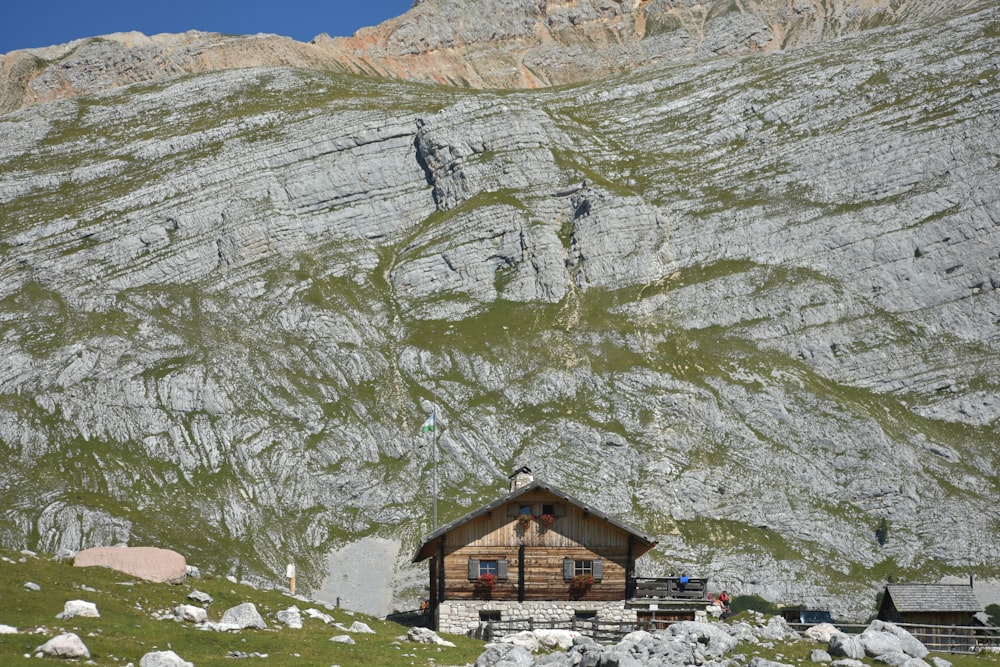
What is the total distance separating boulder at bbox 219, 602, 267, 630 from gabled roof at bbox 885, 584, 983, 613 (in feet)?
140

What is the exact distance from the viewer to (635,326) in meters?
167

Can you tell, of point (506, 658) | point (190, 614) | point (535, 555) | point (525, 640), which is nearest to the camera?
point (506, 658)

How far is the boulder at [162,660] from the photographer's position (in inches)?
1401

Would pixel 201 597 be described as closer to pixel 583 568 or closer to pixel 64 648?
pixel 64 648

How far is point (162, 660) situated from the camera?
118 ft

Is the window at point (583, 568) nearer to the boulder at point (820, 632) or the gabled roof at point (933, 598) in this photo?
the boulder at point (820, 632)

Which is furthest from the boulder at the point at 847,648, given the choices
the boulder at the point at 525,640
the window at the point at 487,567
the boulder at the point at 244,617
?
the window at the point at 487,567

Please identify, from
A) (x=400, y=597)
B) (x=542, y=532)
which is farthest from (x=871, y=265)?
(x=542, y=532)

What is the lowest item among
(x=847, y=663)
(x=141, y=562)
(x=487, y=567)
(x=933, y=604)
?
(x=847, y=663)

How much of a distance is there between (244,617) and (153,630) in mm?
4836

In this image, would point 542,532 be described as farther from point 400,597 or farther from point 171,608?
point 400,597

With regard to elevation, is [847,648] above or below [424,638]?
below

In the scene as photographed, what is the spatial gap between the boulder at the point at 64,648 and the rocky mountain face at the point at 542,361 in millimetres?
89903

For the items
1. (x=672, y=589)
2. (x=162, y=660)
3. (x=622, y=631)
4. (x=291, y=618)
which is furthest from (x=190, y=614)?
(x=672, y=589)
